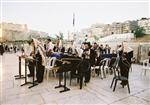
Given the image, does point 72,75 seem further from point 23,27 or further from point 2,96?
point 23,27

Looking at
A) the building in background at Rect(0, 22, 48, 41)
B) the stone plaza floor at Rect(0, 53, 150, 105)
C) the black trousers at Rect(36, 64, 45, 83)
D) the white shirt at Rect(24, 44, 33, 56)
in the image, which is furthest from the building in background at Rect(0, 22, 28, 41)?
the stone plaza floor at Rect(0, 53, 150, 105)

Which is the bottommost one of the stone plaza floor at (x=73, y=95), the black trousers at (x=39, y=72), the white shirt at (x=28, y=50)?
the stone plaza floor at (x=73, y=95)

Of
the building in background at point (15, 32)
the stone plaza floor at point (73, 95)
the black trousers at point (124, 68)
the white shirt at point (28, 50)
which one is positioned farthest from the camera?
the building in background at point (15, 32)

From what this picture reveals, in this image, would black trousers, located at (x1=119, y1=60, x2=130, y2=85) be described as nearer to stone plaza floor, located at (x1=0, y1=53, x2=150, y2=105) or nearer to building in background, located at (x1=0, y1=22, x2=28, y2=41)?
stone plaza floor, located at (x1=0, y1=53, x2=150, y2=105)

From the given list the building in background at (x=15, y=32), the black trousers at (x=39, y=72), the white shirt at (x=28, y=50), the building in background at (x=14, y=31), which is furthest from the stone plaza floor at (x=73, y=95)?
the building in background at (x=14, y=31)

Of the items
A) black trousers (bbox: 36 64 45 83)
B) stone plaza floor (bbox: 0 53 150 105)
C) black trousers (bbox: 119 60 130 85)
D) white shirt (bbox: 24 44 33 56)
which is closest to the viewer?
stone plaza floor (bbox: 0 53 150 105)

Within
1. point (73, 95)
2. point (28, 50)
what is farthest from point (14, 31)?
point (73, 95)

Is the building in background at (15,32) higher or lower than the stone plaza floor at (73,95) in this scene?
higher

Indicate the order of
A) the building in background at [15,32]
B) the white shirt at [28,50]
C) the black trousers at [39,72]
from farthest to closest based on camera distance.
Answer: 1. the building in background at [15,32]
2. the white shirt at [28,50]
3. the black trousers at [39,72]

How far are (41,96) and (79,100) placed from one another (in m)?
0.98

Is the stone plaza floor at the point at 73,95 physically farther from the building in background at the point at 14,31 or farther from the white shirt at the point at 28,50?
the building in background at the point at 14,31

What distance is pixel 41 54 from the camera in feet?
16.5

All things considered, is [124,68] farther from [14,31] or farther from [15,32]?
[15,32]

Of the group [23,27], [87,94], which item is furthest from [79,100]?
[23,27]
